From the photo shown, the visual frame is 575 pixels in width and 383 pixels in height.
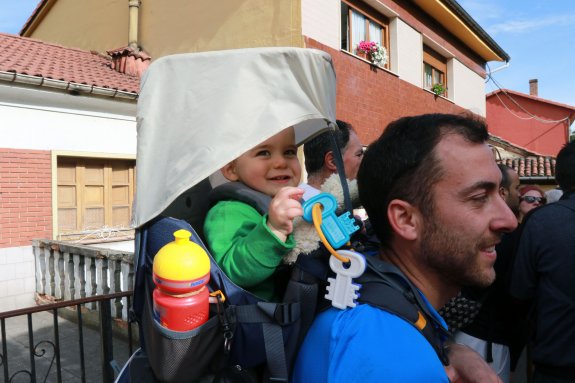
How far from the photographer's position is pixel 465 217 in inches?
50.5

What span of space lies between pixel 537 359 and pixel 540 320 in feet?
0.71

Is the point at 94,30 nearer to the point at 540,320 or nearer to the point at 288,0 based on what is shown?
the point at 288,0

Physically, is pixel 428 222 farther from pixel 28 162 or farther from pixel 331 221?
pixel 28 162

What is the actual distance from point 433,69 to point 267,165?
14263 mm

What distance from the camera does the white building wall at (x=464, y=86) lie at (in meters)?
15.0

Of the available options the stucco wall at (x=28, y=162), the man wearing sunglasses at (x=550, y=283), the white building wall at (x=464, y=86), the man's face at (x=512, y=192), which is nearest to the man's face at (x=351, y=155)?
the man wearing sunglasses at (x=550, y=283)

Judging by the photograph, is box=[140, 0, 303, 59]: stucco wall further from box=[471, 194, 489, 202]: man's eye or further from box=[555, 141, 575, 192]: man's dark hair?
box=[471, 194, 489, 202]: man's eye

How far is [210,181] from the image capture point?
6.18ft

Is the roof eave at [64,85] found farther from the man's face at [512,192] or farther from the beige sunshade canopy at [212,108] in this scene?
the man's face at [512,192]

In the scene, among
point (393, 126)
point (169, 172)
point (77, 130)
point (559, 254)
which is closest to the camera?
point (169, 172)

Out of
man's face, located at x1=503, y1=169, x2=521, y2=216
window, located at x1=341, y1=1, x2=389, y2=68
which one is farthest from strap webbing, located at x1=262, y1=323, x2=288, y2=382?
window, located at x1=341, y1=1, x2=389, y2=68

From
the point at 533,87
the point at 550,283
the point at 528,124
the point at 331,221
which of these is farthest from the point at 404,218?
the point at 533,87

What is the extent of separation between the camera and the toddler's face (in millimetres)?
1674

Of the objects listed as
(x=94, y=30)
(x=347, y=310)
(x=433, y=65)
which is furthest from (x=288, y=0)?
(x=347, y=310)
